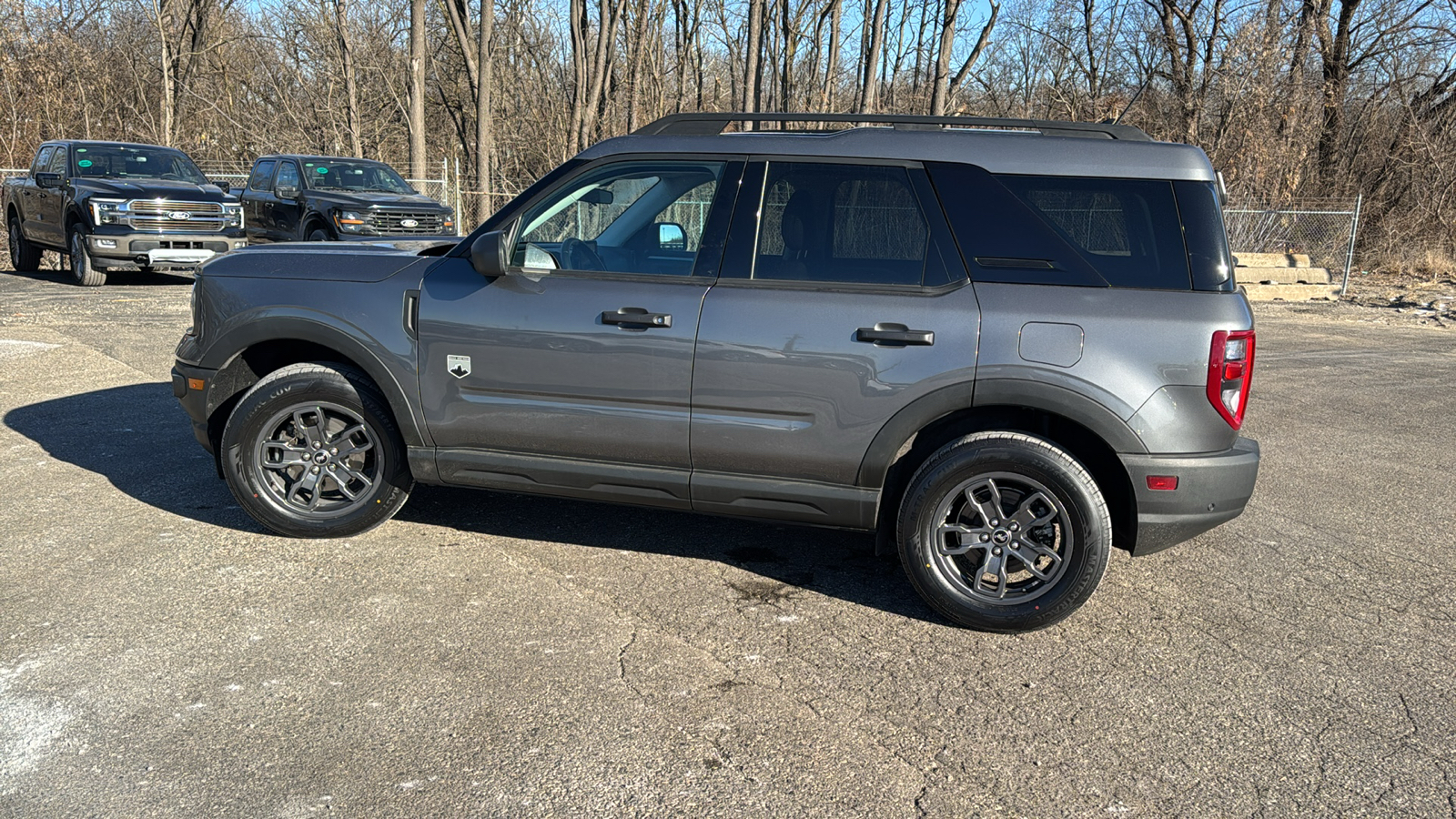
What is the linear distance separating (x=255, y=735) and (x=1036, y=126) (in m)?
3.71

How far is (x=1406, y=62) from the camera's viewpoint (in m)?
24.0

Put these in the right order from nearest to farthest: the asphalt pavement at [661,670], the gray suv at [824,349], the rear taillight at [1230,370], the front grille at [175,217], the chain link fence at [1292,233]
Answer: the asphalt pavement at [661,670]
the rear taillight at [1230,370]
the gray suv at [824,349]
the front grille at [175,217]
the chain link fence at [1292,233]

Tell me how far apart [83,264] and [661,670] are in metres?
14.2

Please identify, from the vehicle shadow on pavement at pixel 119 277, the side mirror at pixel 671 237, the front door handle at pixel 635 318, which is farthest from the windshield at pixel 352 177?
the front door handle at pixel 635 318

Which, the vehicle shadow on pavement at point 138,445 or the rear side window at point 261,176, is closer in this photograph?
the vehicle shadow on pavement at point 138,445

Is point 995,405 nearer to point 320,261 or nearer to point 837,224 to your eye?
point 837,224

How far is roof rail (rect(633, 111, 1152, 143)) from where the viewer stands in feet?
14.1

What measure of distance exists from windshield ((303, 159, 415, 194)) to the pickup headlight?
105 cm

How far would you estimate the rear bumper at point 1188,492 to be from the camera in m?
3.97

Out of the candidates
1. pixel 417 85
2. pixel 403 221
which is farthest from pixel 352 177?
pixel 417 85

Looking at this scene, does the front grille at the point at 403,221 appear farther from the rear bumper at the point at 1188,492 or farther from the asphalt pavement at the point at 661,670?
the rear bumper at the point at 1188,492

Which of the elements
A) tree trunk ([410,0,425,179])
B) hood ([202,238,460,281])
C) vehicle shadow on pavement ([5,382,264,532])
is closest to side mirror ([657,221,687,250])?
hood ([202,238,460,281])

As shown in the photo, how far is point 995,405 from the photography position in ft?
13.5

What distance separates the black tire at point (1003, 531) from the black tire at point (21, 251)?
17039mm
